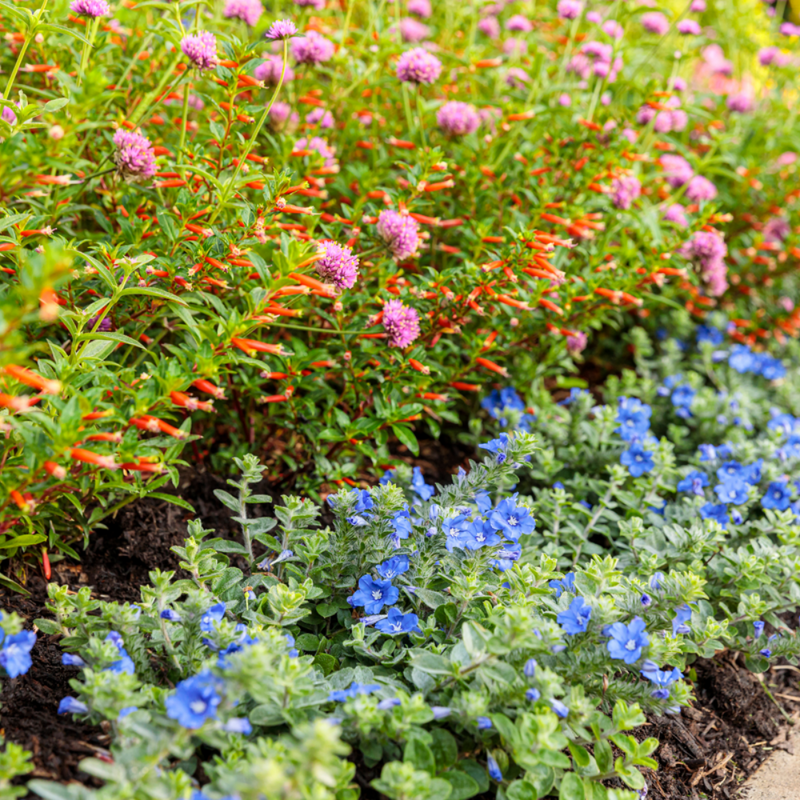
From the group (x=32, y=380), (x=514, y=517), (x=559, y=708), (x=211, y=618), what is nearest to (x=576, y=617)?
(x=559, y=708)

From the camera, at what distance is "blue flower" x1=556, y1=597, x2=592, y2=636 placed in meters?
1.94

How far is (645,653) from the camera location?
1925 mm

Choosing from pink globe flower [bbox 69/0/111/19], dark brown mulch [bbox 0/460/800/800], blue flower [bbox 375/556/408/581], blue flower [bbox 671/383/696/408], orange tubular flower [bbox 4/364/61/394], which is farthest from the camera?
blue flower [bbox 671/383/696/408]

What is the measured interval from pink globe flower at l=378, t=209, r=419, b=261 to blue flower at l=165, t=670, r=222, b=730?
165 centimetres

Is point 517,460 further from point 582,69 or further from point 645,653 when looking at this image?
point 582,69

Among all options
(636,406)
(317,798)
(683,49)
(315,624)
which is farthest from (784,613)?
(683,49)

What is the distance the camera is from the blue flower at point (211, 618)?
74.4 inches

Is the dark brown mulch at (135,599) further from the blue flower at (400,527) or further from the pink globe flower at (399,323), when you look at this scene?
the pink globe flower at (399,323)

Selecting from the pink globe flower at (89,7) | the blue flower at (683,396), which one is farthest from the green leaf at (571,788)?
the pink globe flower at (89,7)

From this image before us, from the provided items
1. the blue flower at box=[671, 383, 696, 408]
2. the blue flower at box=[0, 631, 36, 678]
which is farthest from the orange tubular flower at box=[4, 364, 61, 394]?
the blue flower at box=[671, 383, 696, 408]

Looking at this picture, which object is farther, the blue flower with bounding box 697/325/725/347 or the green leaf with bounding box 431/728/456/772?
the blue flower with bounding box 697/325/725/347

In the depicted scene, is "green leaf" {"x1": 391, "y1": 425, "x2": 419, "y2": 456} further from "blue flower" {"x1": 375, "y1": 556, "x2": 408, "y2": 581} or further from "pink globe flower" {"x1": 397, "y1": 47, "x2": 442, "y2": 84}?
"pink globe flower" {"x1": 397, "y1": 47, "x2": 442, "y2": 84}

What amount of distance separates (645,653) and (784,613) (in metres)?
1.53

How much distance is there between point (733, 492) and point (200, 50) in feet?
9.04
